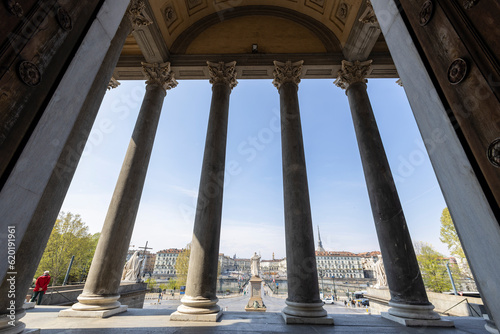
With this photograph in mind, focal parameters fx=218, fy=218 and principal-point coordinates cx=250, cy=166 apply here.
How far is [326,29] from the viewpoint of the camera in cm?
2186

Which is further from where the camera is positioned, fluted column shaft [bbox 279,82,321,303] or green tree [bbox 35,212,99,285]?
green tree [bbox 35,212,99,285]

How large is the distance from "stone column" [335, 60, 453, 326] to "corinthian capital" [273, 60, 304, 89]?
5.10 metres

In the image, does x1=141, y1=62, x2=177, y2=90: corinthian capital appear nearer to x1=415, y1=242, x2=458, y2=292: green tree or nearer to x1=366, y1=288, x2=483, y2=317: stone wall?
x1=366, y1=288, x2=483, y2=317: stone wall

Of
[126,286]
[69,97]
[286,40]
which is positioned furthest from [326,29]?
[126,286]

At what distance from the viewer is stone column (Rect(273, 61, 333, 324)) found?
10.9 meters

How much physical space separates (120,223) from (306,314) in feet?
36.9

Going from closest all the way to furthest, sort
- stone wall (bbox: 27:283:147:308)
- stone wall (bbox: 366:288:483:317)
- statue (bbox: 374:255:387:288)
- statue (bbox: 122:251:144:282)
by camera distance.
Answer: stone wall (bbox: 27:283:147:308) < stone wall (bbox: 366:288:483:317) < statue (bbox: 122:251:144:282) < statue (bbox: 374:255:387:288)

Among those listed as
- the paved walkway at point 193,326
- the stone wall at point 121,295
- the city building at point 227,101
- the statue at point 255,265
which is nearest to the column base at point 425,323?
the city building at point 227,101

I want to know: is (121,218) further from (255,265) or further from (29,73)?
(255,265)

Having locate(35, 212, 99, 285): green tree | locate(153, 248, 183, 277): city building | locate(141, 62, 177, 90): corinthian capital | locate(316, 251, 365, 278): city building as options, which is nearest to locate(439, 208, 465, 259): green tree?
A: locate(141, 62, 177, 90): corinthian capital

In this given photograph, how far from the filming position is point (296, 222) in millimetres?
12820

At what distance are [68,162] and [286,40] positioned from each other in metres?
21.2

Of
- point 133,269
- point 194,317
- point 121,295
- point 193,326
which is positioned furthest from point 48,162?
point 133,269

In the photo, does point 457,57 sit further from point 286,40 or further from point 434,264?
point 434,264
